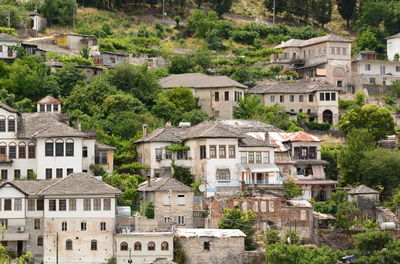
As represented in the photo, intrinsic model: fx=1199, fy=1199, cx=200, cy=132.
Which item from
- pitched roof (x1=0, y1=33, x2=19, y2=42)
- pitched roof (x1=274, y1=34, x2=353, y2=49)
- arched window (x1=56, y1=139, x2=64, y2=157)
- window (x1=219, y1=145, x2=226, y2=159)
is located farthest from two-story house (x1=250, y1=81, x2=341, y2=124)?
arched window (x1=56, y1=139, x2=64, y2=157)

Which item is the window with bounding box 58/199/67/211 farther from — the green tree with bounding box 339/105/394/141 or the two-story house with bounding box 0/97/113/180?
the green tree with bounding box 339/105/394/141

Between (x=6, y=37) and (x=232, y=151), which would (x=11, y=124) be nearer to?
(x=232, y=151)

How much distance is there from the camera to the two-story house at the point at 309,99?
11694 cm

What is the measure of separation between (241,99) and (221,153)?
2159cm

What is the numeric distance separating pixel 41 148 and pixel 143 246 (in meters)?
12.8

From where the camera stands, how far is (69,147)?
89938 mm

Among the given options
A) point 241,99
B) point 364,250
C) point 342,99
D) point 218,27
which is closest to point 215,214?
point 364,250

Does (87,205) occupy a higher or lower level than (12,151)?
lower

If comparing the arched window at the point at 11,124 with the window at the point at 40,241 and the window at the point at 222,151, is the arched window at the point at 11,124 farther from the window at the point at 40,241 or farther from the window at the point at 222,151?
the window at the point at 222,151

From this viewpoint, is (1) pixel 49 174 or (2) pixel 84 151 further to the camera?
(2) pixel 84 151

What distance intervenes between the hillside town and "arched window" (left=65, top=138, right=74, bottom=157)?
120 millimetres

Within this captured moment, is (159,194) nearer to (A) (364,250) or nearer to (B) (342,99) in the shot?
(A) (364,250)

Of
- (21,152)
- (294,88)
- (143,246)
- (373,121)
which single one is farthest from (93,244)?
(294,88)

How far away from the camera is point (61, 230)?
8231cm
